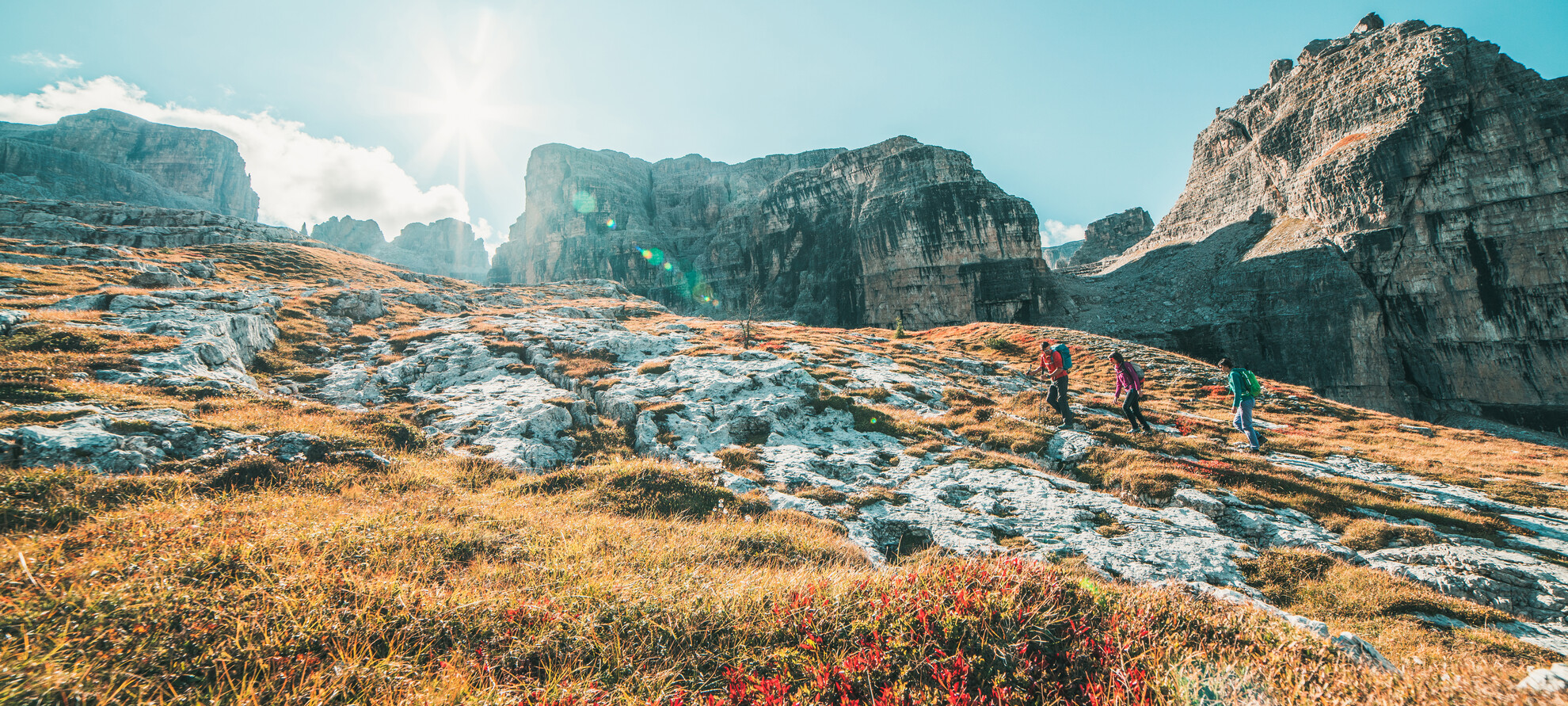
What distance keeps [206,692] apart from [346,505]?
4740 millimetres

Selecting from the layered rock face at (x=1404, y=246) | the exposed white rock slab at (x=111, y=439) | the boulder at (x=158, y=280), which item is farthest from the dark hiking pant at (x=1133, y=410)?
the layered rock face at (x=1404, y=246)

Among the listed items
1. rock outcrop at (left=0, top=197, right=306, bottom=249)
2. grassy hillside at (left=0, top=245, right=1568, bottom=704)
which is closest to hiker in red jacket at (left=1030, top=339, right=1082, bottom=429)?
grassy hillside at (left=0, top=245, right=1568, bottom=704)

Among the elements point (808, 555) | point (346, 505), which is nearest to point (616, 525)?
point (808, 555)

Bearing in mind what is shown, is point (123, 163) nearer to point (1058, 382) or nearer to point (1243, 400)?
point (1058, 382)

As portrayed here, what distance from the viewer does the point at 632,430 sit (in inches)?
582

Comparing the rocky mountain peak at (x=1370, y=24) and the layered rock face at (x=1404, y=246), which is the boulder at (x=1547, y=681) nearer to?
the layered rock face at (x=1404, y=246)

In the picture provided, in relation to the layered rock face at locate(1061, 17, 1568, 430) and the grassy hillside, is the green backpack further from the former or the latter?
the layered rock face at locate(1061, 17, 1568, 430)

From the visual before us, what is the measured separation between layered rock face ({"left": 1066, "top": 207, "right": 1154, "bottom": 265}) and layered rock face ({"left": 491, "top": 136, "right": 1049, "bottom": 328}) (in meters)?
47.6

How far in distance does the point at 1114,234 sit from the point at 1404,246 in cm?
6880

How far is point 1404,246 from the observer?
187ft

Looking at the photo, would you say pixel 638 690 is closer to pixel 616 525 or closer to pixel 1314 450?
pixel 616 525

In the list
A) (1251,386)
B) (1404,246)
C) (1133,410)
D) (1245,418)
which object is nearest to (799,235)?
(1404,246)

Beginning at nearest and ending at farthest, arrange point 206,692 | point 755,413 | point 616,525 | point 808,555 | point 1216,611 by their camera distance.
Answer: point 206,692 → point 1216,611 → point 808,555 → point 616,525 → point 755,413

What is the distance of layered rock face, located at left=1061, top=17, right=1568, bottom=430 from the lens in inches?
1977
